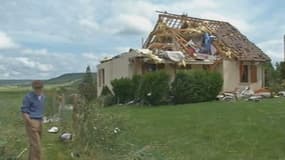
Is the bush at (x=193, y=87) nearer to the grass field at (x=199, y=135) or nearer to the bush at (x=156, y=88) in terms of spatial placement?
the bush at (x=156, y=88)

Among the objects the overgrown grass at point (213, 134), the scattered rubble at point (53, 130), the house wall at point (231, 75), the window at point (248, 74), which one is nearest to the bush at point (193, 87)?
the house wall at point (231, 75)

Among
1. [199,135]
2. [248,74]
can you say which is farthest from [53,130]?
[248,74]

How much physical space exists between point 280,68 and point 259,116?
60.7ft

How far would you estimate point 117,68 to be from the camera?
31.0 meters

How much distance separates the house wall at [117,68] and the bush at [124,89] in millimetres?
1260

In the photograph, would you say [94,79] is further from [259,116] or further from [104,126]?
[104,126]

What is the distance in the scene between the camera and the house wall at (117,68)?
29.3 metres

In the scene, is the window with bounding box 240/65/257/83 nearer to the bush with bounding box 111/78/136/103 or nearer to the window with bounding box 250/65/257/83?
the window with bounding box 250/65/257/83

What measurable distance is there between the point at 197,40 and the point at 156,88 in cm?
730

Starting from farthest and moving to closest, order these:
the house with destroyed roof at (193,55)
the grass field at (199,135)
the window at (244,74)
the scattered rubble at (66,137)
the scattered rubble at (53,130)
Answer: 1. the window at (244,74)
2. the house with destroyed roof at (193,55)
3. the scattered rubble at (53,130)
4. the scattered rubble at (66,137)
5. the grass field at (199,135)

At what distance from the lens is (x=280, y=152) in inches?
411

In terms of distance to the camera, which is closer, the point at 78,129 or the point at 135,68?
the point at 78,129

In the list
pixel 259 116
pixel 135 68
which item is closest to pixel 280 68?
pixel 135 68

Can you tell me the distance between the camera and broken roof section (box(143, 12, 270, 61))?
98.4 ft
